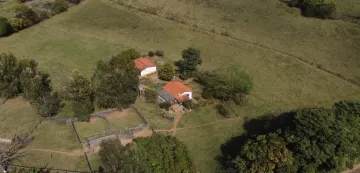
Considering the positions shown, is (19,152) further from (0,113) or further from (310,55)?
(310,55)

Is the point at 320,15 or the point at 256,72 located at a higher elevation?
the point at 320,15

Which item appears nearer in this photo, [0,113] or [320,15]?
[0,113]

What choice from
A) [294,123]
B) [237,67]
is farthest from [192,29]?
[294,123]

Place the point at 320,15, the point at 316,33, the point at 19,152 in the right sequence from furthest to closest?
1. the point at 320,15
2. the point at 316,33
3. the point at 19,152

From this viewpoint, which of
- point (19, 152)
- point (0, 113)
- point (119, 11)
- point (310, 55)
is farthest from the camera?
point (119, 11)

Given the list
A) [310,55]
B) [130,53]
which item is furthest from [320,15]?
[130,53]

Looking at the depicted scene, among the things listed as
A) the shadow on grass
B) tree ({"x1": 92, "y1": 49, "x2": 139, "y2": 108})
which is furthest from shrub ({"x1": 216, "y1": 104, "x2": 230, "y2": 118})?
tree ({"x1": 92, "y1": 49, "x2": 139, "y2": 108})
